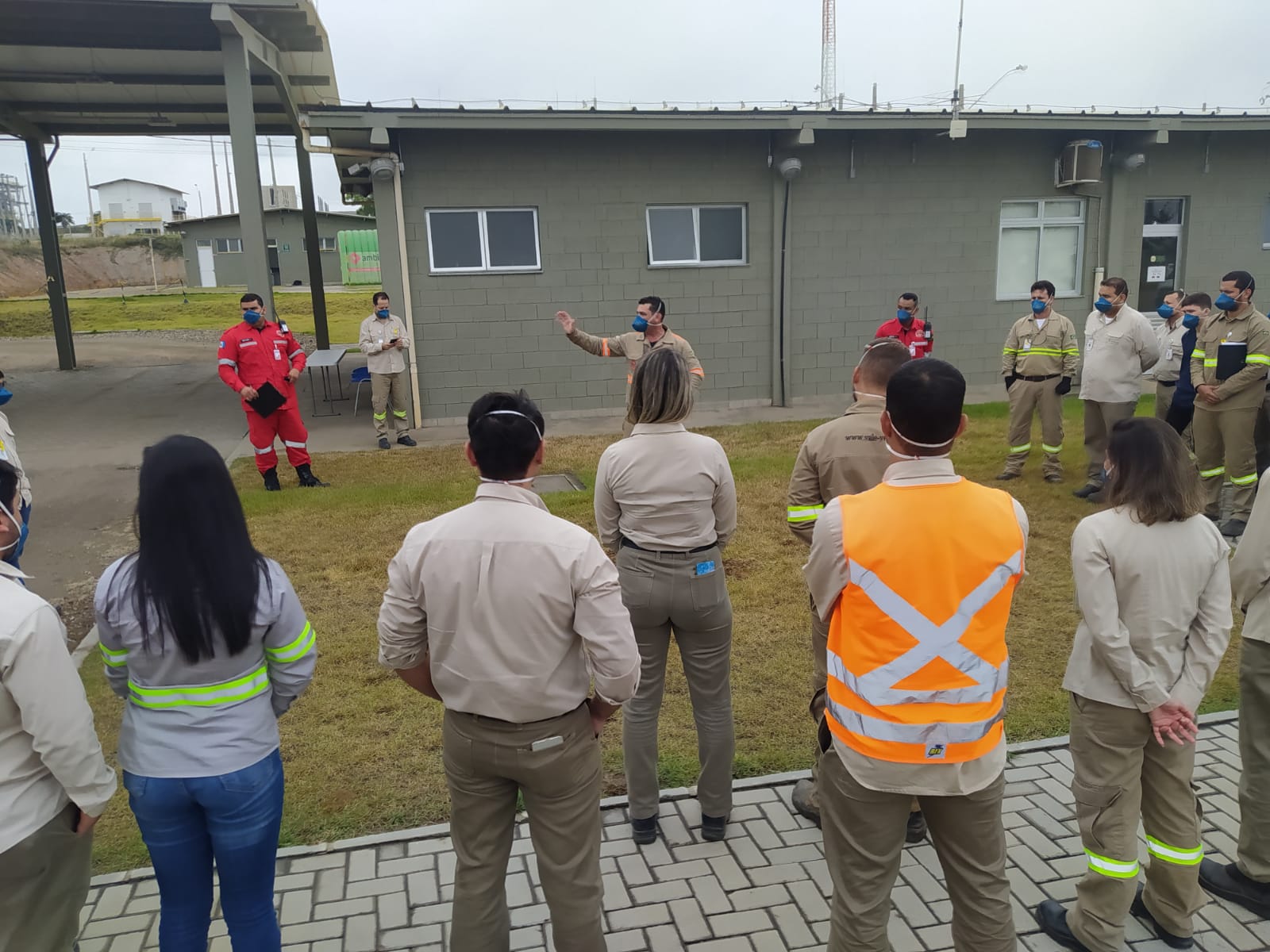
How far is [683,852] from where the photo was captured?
3.49 meters

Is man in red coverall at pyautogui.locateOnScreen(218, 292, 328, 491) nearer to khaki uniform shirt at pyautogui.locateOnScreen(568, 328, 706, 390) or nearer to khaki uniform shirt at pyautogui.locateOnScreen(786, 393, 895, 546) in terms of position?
khaki uniform shirt at pyautogui.locateOnScreen(568, 328, 706, 390)

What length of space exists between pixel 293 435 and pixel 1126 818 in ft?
26.6

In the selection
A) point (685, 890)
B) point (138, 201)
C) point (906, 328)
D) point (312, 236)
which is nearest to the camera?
point (685, 890)

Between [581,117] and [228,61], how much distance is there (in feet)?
14.2

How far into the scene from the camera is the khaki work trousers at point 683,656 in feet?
11.0

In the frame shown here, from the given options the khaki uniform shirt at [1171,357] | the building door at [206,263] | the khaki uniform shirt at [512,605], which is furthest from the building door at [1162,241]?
the building door at [206,263]

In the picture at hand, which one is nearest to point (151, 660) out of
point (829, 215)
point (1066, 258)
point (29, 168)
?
point (829, 215)

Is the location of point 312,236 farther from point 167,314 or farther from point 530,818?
point 167,314

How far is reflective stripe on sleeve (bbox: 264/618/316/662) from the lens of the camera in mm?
2461

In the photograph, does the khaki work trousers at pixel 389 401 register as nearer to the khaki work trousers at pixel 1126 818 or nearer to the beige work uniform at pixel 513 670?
the beige work uniform at pixel 513 670

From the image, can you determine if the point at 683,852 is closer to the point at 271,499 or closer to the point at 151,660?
the point at 151,660

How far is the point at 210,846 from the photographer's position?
251 centimetres

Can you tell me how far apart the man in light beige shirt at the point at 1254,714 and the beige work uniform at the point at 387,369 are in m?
9.50

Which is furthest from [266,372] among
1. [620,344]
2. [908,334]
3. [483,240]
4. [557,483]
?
[908,334]
